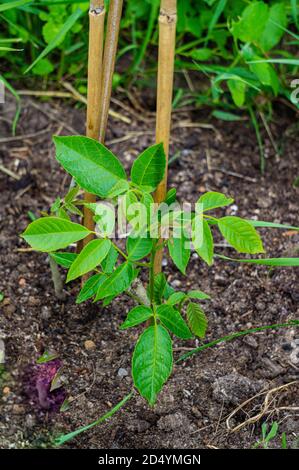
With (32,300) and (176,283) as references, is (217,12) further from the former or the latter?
(32,300)

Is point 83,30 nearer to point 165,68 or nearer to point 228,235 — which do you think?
point 165,68

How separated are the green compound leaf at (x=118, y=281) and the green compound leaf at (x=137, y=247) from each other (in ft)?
0.07

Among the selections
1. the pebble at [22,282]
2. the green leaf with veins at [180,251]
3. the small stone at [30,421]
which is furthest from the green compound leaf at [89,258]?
the pebble at [22,282]

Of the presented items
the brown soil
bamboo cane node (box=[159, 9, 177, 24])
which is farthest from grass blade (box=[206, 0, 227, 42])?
bamboo cane node (box=[159, 9, 177, 24])

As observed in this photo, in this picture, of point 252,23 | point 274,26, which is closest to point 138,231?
point 252,23

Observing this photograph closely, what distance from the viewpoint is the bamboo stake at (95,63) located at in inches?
59.6

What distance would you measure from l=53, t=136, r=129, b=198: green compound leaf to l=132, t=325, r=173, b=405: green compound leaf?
0.88ft

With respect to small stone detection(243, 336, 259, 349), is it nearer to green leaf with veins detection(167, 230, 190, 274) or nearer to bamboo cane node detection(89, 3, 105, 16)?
green leaf with veins detection(167, 230, 190, 274)

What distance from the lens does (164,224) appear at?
1.42 m

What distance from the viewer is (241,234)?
1371 mm

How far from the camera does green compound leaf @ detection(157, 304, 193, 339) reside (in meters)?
1.45

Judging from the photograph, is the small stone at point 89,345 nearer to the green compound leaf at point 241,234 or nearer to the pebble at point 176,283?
the pebble at point 176,283

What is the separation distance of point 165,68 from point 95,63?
160 mm

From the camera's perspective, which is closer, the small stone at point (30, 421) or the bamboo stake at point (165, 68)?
the bamboo stake at point (165, 68)
